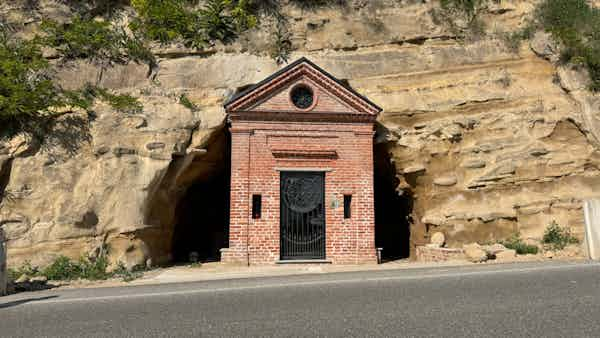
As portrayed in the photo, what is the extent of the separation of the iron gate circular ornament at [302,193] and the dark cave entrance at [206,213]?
3262 mm

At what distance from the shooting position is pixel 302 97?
13.6 meters

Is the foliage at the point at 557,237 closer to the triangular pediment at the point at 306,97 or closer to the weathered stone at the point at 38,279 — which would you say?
the triangular pediment at the point at 306,97

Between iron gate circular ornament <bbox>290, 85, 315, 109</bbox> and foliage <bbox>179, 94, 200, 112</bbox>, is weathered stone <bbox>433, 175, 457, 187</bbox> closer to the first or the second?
iron gate circular ornament <bbox>290, 85, 315, 109</bbox>

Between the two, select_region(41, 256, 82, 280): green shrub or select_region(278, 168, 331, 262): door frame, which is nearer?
select_region(41, 256, 82, 280): green shrub

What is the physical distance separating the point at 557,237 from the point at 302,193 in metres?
7.54

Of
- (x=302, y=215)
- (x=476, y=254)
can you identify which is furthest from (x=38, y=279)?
(x=476, y=254)

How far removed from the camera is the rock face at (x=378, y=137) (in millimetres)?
11852

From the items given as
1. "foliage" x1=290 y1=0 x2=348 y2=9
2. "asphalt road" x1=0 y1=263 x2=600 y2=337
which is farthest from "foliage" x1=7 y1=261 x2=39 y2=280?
"foliage" x1=290 y1=0 x2=348 y2=9

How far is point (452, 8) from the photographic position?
16.2 metres

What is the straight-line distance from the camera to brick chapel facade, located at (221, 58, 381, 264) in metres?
12.5

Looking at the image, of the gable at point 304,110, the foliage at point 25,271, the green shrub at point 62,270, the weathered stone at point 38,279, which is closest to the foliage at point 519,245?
the gable at point 304,110

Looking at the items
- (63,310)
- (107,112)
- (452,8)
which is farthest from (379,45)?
(63,310)

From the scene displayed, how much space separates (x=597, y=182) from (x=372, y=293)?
10679 millimetres

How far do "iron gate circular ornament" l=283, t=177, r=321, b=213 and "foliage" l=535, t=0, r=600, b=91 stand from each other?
32.2 feet
